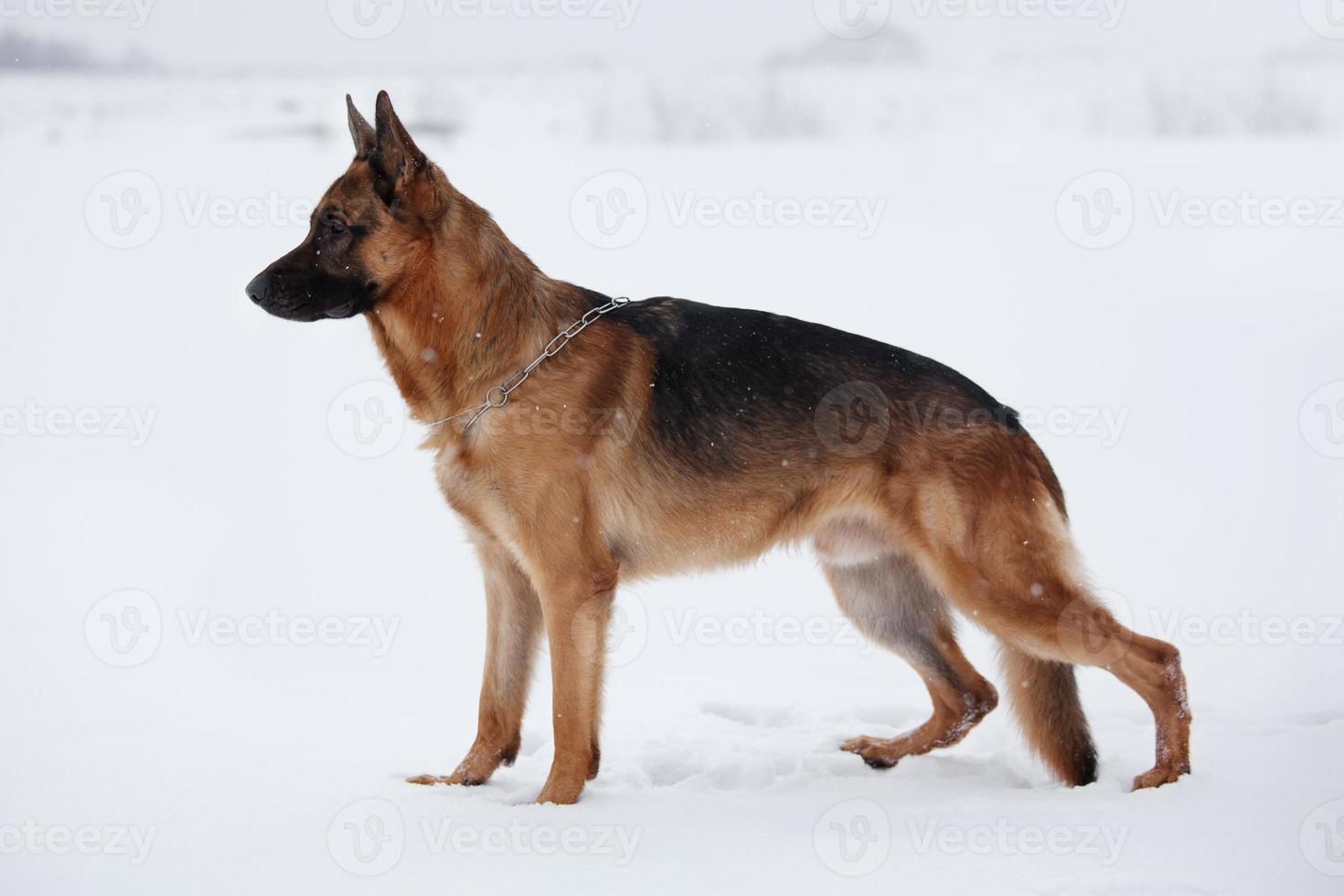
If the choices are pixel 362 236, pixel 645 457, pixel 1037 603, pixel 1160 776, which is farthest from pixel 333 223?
pixel 1160 776

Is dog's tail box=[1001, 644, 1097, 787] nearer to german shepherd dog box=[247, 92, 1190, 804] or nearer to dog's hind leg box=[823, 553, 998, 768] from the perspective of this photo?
german shepherd dog box=[247, 92, 1190, 804]

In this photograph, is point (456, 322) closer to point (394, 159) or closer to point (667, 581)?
point (394, 159)

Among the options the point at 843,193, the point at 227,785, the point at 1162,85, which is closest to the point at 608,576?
the point at 227,785

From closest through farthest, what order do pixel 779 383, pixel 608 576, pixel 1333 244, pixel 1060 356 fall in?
pixel 608 576 → pixel 779 383 → pixel 1060 356 → pixel 1333 244

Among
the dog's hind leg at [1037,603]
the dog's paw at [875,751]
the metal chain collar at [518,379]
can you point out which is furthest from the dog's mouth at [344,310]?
the dog's paw at [875,751]

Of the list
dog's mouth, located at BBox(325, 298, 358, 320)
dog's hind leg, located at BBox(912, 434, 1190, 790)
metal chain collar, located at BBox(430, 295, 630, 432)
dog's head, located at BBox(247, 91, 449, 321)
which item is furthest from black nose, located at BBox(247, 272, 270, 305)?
dog's hind leg, located at BBox(912, 434, 1190, 790)

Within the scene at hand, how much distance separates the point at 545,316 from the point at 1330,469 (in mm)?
7319

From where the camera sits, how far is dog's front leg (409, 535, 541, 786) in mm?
4629

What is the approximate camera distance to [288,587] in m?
8.11

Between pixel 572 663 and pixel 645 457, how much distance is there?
0.89 metres

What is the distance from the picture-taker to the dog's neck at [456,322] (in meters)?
4.29

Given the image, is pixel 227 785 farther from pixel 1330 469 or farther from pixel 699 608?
pixel 1330 469

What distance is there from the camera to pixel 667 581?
734cm

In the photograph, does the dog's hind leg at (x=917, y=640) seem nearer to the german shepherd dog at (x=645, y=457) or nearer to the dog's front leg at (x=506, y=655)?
the german shepherd dog at (x=645, y=457)
